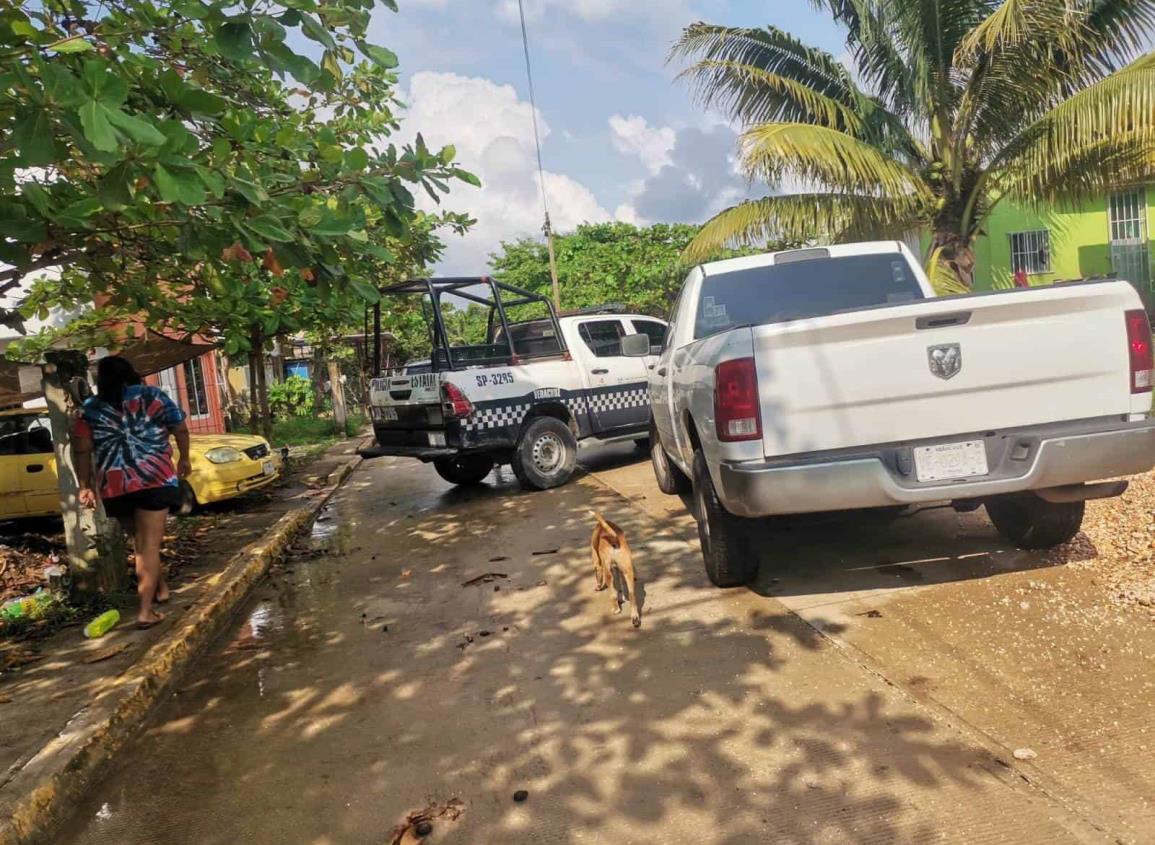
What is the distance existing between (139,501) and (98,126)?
3.26 m

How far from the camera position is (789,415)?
374 centimetres

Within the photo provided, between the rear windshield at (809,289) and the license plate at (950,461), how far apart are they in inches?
68.2

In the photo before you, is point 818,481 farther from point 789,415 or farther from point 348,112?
point 348,112

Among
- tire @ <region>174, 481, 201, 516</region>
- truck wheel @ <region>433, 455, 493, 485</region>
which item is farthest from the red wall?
truck wheel @ <region>433, 455, 493, 485</region>

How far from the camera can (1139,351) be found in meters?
3.68

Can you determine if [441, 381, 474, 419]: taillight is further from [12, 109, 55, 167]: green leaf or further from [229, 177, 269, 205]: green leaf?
[12, 109, 55, 167]: green leaf

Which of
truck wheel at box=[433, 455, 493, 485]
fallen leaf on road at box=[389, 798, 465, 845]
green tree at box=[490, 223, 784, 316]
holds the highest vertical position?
green tree at box=[490, 223, 784, 316]

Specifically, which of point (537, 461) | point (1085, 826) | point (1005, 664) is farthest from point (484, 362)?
point (1085, 826)

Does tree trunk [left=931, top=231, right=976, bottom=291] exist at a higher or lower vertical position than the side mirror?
higher

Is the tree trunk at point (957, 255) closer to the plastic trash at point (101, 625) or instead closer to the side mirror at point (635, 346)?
the side mirror at point (635, 346)

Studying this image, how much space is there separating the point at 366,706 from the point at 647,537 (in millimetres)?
2935

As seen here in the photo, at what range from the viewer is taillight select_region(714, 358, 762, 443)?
3.72 meters

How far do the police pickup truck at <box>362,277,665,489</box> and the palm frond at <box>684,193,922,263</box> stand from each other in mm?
1549

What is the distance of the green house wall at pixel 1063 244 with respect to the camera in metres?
19.8
